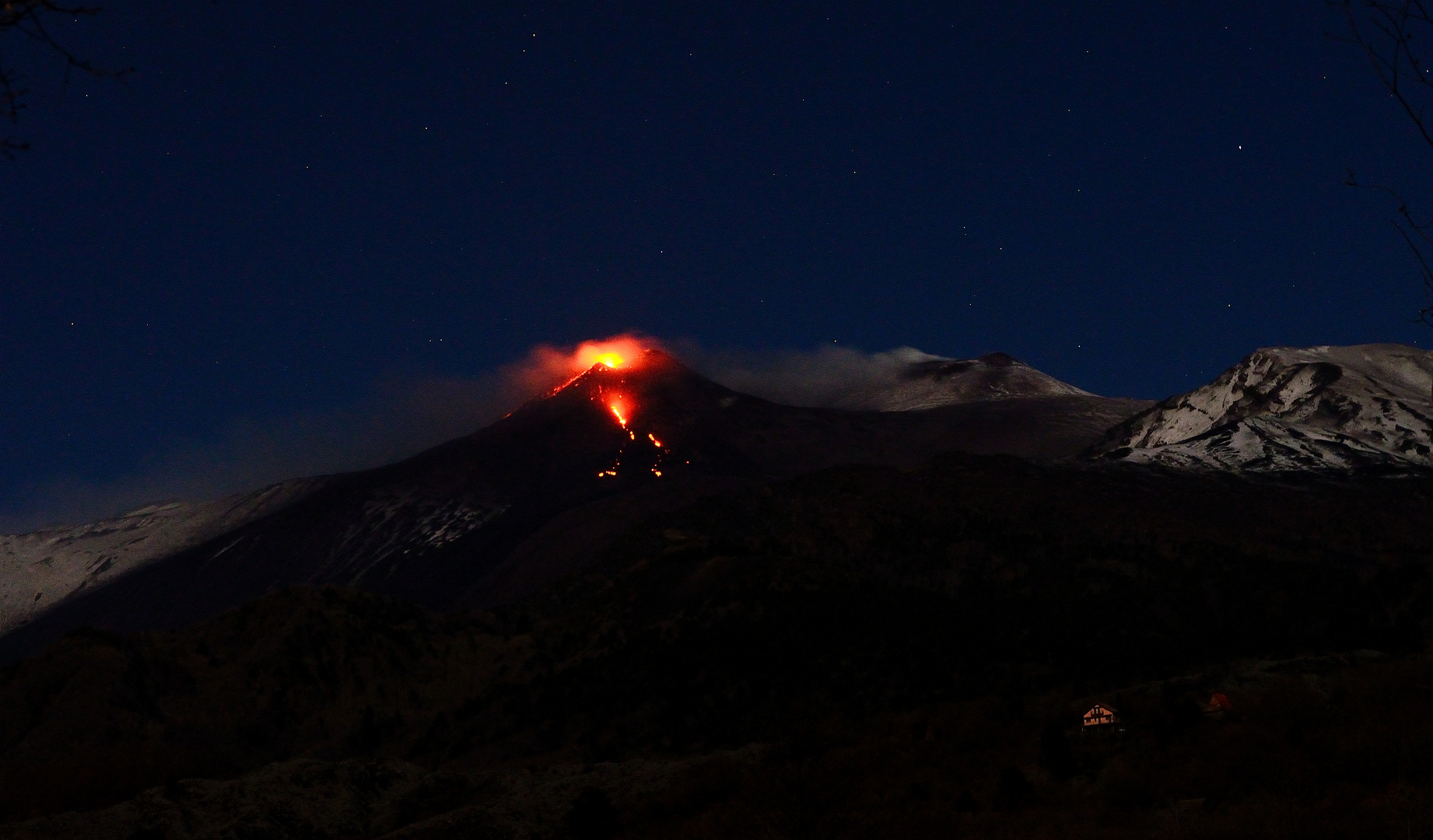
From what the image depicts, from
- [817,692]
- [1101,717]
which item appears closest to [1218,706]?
[1101,717]

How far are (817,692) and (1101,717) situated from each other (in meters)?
27.5

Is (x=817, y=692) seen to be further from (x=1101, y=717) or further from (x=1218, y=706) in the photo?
(x=1218, y=706)

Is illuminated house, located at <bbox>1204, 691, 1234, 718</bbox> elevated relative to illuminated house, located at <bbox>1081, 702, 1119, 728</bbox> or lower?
lower

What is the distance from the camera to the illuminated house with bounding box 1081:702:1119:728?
57.1m

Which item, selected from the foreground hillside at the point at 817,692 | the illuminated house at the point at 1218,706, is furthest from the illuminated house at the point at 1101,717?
the illuminated house at the point at 1218,706

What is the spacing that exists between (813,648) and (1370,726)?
5370cm

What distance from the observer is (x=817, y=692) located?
82438 millimetres

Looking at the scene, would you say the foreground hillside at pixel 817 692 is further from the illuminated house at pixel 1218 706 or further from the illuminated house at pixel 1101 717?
the illuminated house at pixel 1218 706

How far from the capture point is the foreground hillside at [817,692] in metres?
40.3

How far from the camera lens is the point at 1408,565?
339ft

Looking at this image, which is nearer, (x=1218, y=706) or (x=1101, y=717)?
(x=1218, y=706)

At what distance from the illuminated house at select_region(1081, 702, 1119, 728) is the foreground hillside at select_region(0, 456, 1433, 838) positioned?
0.88 metres

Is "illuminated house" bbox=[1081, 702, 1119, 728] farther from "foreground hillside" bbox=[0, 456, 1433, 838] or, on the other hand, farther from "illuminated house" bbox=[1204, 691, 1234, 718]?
"illuminated house" bbox=[1204, 691, 1234, 718]

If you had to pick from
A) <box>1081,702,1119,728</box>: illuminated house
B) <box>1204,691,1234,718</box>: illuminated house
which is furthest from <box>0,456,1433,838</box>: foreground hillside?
<box>1204,691,1234,718</box>: illuminated house
